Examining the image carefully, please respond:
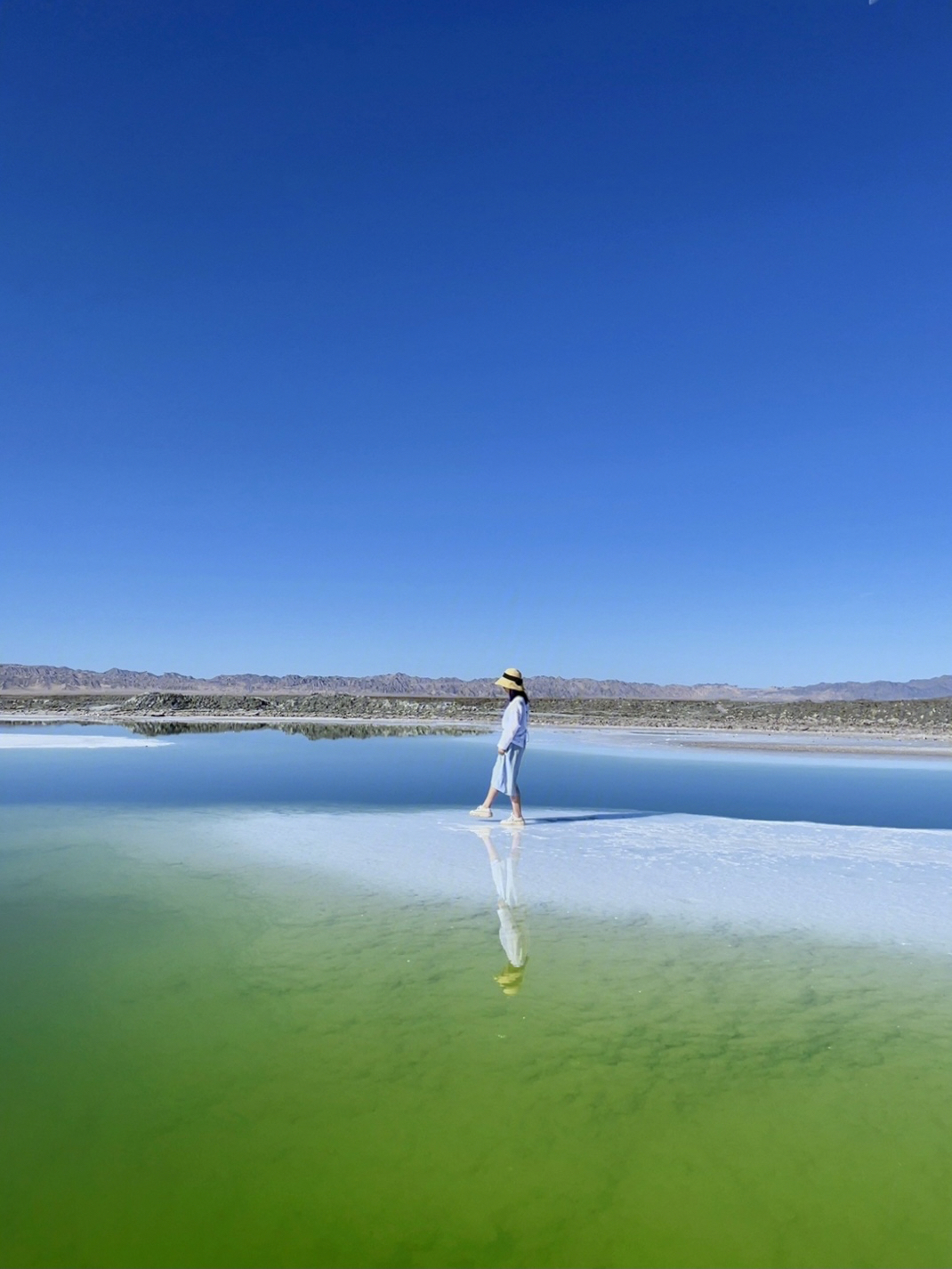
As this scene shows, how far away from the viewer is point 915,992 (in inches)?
189

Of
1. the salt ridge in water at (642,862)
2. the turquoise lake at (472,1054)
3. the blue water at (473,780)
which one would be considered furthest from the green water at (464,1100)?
the blue water at (473,780)

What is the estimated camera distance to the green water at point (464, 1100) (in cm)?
264

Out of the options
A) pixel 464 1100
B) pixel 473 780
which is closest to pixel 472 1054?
pixel 464 1100

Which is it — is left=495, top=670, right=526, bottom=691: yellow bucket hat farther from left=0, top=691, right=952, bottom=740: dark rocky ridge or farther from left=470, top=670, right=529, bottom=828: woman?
left=0, top=691, right=952, bottom=740: dark rocky ridge

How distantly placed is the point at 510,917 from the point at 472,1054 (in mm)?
2333

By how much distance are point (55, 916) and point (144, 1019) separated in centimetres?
219

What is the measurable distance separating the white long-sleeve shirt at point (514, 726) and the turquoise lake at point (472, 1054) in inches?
51.0

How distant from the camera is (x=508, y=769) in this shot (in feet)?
32.2

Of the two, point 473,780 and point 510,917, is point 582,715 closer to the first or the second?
point 473,780

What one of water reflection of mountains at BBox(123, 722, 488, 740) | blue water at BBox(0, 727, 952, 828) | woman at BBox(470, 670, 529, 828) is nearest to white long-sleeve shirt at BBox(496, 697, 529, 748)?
woman at BBox(470, 670, 529, 828)

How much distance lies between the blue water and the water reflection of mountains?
18.7 ft

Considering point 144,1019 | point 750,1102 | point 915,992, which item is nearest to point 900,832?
point 915,992

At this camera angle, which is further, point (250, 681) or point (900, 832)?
point (250, 681)

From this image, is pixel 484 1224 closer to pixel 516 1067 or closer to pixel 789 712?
pixel 516 1067
